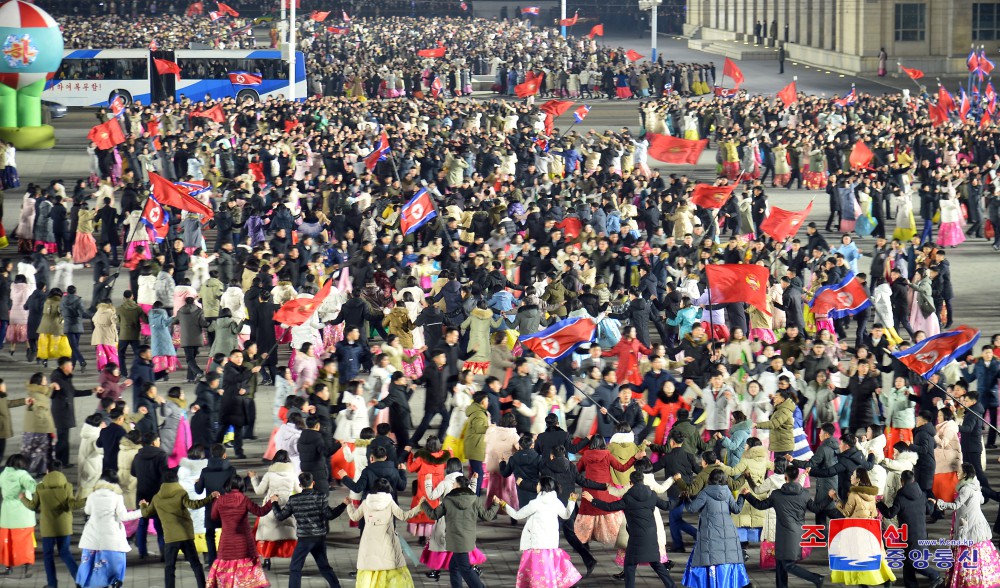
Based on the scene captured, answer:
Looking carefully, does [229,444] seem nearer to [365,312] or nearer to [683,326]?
[365,312]

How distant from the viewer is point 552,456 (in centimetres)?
1293

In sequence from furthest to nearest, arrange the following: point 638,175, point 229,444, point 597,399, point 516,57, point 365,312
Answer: point 516,57
point 638,175
point 365,312
point 229,444
point 597,399

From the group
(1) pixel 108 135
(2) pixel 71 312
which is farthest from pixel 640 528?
(1) pixel 108 135

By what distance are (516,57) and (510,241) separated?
4206 centimetres

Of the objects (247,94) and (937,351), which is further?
(247,94)

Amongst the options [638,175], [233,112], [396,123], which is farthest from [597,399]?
[233,112]

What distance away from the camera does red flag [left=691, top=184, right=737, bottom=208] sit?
23.4 m

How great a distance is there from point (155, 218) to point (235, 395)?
8.46m

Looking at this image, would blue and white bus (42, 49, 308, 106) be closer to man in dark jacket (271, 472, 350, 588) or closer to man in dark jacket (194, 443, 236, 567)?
man in dark jacket (194, 443, 236, 567)

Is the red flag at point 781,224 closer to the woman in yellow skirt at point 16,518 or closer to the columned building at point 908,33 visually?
the woman in yellow skirt at point 16,518

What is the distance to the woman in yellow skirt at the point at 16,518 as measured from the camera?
1246cm

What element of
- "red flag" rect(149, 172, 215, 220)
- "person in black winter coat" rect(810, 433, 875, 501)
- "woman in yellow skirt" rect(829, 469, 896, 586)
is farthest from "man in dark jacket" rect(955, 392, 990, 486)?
"red flag" rect(149, 172, 215, 220)

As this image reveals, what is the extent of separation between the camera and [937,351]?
14.6 m

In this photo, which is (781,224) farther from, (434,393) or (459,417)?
(459,417)
